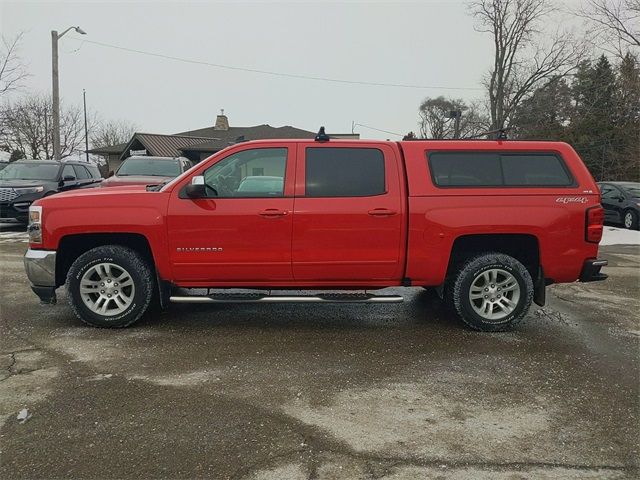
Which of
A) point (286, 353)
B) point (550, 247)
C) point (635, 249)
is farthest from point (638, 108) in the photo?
point (286, 353)

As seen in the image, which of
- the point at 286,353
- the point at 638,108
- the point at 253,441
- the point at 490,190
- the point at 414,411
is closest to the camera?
the point at 253,441

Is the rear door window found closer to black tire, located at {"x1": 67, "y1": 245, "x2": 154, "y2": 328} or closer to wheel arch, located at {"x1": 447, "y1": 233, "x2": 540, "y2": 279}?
black tire, located at {"x1": 67, "y1": 245, "x2": 154, "y2": 328}

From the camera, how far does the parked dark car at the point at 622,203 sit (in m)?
15.5

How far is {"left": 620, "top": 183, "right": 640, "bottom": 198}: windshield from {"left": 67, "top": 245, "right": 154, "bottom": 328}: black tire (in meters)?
16.0

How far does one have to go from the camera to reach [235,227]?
187 inches

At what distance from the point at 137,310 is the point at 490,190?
12.0 feet

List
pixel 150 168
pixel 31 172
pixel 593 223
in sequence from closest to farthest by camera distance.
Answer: pixel 593 223, pixel 150 168, pixel 31 172

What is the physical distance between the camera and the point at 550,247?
487cm

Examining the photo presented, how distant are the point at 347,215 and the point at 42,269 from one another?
3.01 meters

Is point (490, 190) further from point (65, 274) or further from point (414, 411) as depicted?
point (65, 274)

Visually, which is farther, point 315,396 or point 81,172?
point 81,172

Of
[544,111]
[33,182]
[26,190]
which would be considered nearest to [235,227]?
[26,190]

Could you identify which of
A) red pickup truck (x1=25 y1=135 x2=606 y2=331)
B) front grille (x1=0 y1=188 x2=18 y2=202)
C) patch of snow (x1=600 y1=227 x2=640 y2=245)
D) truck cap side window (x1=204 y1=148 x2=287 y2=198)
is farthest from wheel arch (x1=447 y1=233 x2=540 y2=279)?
front grille (x1=0 y1=188 x2=18 y2=202)

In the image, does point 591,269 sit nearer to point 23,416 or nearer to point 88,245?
point 23,416
